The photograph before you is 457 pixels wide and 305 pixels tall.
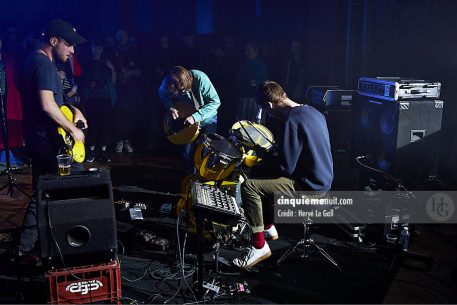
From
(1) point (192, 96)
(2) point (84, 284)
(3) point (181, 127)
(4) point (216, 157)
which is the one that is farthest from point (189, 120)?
(2) point (84, 284)

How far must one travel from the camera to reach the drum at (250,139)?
4.02m

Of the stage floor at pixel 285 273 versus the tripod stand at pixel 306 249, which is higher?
the tripod stand at pixel 306 249

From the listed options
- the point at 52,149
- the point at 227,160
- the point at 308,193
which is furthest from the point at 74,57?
the point at 308,193

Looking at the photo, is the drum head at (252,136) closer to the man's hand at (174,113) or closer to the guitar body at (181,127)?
the guitar body at (181,127)

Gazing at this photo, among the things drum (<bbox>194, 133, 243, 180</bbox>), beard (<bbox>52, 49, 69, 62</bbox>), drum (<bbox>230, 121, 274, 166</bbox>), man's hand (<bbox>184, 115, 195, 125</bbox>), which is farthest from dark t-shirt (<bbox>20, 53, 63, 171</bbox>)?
drum (<bbox>230, 121, 274, 166</bbox>)

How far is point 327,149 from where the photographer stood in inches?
151

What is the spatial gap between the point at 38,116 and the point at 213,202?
1606 millimetres

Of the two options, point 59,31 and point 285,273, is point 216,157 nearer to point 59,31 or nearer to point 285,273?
point 285,273

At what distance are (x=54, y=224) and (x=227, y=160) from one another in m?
1.49

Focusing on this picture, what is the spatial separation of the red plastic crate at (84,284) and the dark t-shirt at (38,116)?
3.52 ft

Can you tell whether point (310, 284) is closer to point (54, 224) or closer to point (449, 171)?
point (54, 224)

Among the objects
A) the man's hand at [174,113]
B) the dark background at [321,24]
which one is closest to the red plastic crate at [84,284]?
the man's hand at [174,113]

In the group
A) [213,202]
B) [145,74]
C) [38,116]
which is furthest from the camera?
[145,74]

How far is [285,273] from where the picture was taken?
3791 mm
